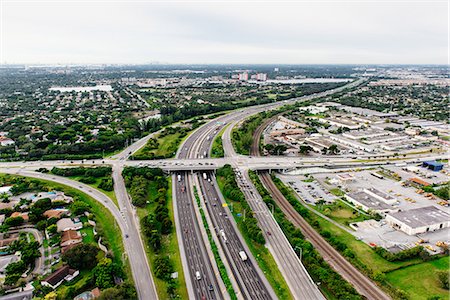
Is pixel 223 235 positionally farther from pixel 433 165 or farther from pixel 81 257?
pixel 433 165

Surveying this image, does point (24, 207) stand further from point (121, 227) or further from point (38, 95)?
point (38, 95)

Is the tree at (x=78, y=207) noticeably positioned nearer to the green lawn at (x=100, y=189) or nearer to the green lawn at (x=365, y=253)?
the green lawn at (x=100, y=189)

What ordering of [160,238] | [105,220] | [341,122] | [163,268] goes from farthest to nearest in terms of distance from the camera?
[341,122], [105,220], [160,238], [163,268]

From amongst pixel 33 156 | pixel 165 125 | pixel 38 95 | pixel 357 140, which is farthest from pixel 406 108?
pixel 38 95

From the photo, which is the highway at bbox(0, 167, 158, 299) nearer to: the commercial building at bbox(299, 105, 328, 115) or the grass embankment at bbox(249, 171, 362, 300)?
the grass embankment at bbox(249, 171, 362, 300)

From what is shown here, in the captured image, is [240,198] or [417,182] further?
[417,182]

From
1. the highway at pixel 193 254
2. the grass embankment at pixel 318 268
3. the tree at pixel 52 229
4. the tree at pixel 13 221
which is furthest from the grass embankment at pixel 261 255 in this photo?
the tree at pixel 13 221

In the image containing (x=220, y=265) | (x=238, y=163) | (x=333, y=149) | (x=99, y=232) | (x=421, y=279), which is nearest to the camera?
(x=421, y=279)

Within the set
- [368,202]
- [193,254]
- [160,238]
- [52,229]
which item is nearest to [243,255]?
[193,254]
